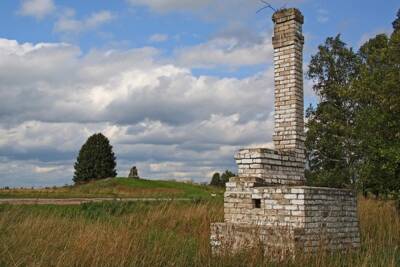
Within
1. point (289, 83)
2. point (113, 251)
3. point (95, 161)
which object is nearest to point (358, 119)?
point (289, 83)

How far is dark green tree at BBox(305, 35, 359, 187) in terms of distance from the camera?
23.3 m

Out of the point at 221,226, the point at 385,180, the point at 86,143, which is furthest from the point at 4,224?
the point at 86,143

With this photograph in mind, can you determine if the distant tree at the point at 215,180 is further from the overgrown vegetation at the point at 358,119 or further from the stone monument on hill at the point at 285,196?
the stone monument on hill at the point at 285,196

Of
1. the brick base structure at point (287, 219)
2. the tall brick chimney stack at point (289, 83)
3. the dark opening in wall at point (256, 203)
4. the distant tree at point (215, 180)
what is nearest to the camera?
the brick base structure at point (287, 219)

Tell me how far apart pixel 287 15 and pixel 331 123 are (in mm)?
13885

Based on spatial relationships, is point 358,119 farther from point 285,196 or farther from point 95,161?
point 95,161

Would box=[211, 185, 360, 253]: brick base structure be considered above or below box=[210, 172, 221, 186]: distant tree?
below

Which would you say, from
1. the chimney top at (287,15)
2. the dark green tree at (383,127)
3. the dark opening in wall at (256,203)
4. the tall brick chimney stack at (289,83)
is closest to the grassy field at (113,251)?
the dark opening in wall at (256,203)

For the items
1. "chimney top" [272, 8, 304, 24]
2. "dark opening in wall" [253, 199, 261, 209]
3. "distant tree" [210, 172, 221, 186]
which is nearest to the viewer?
"dark opening in wall" [253, 199, 261, 209]

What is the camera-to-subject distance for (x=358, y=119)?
1416 cm

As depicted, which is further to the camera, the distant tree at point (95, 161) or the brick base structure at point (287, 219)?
the distant tree at point (95, 161)

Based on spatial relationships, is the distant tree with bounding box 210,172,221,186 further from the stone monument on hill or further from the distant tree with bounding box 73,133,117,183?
the stone monument on hill

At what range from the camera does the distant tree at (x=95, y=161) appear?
1961 inches

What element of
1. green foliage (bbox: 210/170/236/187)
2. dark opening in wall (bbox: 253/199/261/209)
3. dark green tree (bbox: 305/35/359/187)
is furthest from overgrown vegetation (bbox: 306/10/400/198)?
green foliage (bbox: 210/170/236/187)
